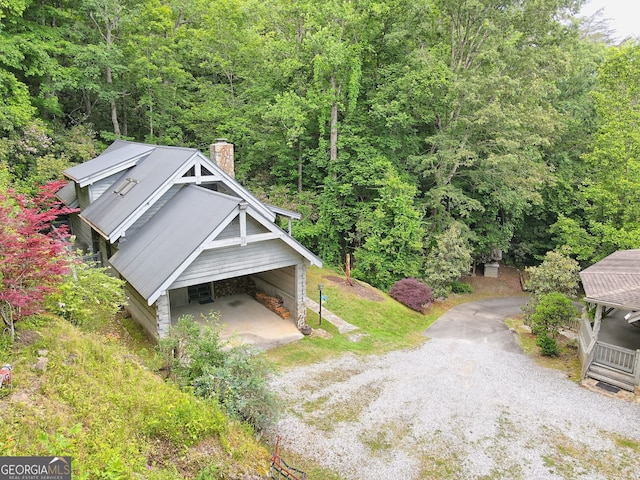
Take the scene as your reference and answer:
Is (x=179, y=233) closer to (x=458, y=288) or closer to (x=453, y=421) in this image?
Answer: (x=453, y=421)

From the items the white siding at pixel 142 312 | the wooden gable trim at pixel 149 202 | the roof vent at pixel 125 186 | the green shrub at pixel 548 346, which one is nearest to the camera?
the white siding at pixel 142 312

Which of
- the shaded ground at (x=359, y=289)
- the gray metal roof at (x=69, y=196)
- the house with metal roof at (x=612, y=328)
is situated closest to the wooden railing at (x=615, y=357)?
the house with metal roof at (x=612, y=328)

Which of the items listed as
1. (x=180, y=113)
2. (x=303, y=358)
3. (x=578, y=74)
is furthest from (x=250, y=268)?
(x=578, y=74)

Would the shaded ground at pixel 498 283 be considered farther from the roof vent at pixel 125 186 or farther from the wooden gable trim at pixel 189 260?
the roof vent at pixel 125 186

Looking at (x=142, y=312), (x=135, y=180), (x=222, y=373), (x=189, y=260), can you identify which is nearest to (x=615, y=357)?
(x=222, y=373)

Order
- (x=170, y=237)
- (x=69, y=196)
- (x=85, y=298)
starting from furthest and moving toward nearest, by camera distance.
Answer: (x=69, y=196) < (x=170, y=237) < (x=85, y=298)
